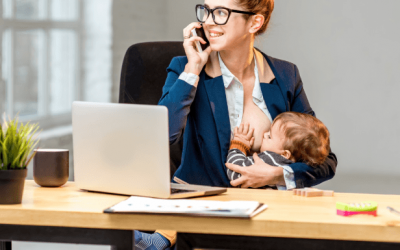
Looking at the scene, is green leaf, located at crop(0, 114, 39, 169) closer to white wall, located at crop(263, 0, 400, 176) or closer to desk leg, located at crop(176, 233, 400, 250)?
desk leg, located at crop(176, 233, 400, 250)

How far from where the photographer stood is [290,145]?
1.42 meters

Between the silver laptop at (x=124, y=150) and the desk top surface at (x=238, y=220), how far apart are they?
2.7 inches

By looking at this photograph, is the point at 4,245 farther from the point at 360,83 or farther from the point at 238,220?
the point at 360,83

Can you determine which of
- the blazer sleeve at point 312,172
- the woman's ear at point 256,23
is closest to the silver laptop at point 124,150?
the blazer sleeve at point 312,172

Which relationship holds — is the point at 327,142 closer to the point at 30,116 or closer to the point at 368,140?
the point at 30,116

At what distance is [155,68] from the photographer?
189cm

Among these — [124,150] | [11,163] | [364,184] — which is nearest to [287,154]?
[124,150]

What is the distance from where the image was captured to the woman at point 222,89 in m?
1.53

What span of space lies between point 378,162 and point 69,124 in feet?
11.1

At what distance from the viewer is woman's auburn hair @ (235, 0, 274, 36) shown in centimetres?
158

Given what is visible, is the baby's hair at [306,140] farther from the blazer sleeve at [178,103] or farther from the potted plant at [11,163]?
the potted plant at [11,163]

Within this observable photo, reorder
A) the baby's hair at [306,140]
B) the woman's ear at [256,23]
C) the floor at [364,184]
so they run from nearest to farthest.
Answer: the baby's hair at [306,140] → the woman's ear at [256,23] → the floor at [364,184]

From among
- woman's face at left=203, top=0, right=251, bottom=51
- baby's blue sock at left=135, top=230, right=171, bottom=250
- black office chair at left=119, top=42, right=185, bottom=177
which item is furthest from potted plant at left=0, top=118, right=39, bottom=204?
black office chair at left=119, top=42, right=185, bottom=177

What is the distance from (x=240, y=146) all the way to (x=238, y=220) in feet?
2.27
